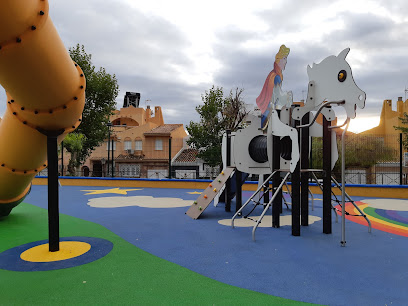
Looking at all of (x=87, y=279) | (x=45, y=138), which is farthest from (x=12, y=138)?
(x=87, y=279)

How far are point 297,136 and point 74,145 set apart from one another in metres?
21.2

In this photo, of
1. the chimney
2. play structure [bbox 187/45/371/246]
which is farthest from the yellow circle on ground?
the chimney

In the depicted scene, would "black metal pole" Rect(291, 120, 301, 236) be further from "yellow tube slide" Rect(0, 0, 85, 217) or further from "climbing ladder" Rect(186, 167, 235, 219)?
"yellow tube slide" Rect(0, 0, 85, 217)

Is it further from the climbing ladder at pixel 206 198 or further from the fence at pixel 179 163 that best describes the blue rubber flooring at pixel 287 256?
the fence at pixel 179 163

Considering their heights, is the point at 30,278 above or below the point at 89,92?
below

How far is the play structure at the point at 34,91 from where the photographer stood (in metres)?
2.88

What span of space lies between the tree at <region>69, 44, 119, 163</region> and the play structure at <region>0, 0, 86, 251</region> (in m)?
20.9

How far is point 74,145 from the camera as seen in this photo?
23.0 meters

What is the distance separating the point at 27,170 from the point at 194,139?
69.1ft

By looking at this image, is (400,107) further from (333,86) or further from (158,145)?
(333,86)

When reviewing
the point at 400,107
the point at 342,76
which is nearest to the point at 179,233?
the point at 342,76

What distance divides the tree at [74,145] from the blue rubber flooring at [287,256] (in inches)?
694

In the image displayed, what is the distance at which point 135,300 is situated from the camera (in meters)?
2.96

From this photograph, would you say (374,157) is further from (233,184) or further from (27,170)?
(27,170)
